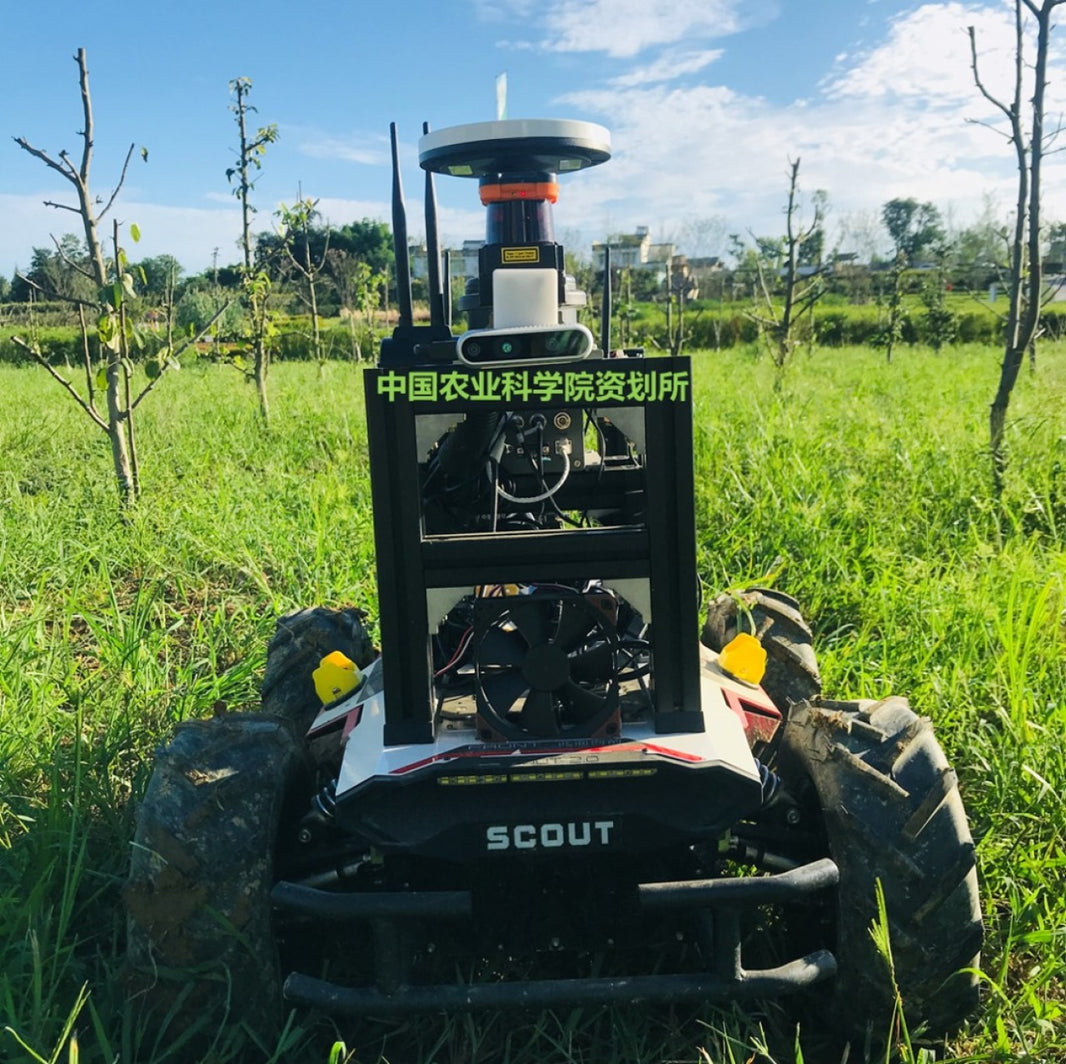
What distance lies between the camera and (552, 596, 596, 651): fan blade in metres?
2.17

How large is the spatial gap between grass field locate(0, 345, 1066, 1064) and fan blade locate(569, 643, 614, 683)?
2.82 feet

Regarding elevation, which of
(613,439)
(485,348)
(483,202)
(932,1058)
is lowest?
(932,1058)

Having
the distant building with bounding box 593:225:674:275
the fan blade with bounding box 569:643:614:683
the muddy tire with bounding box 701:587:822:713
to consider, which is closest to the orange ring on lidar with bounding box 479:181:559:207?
the fan blade with bounding box 569:643:614:683

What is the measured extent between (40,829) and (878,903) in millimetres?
2321

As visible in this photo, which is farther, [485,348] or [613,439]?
[613,439]

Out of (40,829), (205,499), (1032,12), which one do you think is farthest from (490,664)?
(1032,12)

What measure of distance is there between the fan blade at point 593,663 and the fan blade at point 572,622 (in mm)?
99

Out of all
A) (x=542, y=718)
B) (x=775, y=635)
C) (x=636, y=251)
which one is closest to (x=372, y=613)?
(x=775, y=635)

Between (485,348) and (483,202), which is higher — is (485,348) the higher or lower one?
the lower one

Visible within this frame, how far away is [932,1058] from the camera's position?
7.21ft

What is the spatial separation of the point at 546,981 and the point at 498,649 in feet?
2.36

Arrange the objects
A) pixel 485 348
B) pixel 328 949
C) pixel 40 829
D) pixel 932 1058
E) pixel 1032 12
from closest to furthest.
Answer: pixel 485 348 → pixel 932 1058 → pixel 328 949 → pixel 40 829 → pixel 1032 12

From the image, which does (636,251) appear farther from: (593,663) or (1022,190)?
(593,663)

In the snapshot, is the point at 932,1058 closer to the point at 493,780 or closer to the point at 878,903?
the point at 878,903
